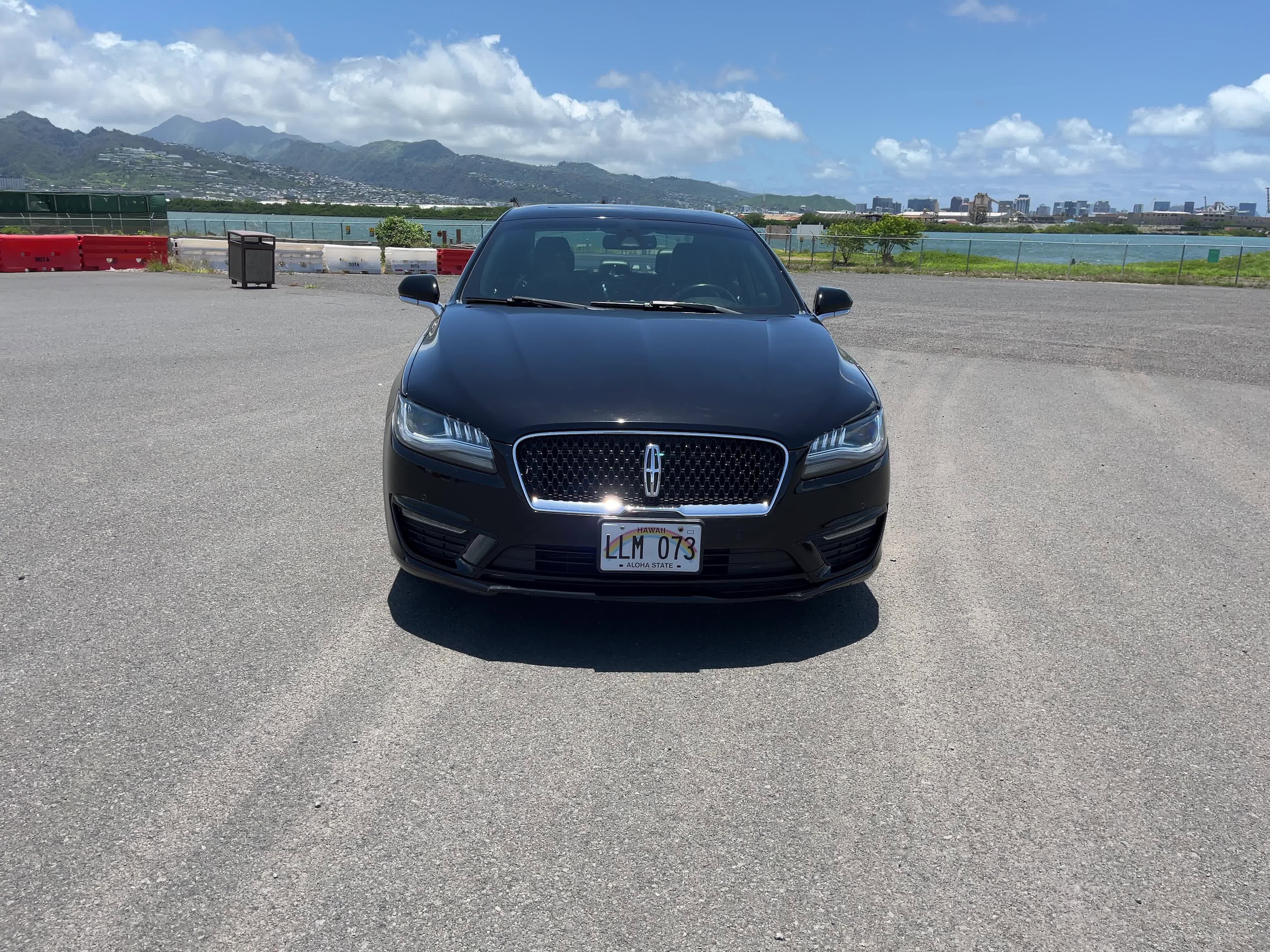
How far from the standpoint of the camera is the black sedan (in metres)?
3.60

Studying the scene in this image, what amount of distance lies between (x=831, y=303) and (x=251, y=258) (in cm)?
1957

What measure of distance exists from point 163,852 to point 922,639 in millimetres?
2770

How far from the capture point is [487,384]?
12.6 ft

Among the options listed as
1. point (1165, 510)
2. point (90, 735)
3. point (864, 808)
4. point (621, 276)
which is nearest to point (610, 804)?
point (864, 808)

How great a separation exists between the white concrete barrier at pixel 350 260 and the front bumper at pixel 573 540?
2772 cm

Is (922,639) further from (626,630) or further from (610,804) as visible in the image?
(610,804)

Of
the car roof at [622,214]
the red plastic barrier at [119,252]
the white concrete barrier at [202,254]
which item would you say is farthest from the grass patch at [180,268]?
the car roof at [622,214]

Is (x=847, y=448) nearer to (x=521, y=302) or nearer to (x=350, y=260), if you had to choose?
(x=521, y=302)

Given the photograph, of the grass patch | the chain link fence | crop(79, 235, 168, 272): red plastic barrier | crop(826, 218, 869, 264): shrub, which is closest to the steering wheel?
the grass patch

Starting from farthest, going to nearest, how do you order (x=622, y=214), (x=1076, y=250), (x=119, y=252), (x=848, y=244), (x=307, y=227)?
(x=307, y=227) < (x=848, y=244) < (x=1076, y=250) < (x=119, y=252) < (x=622, y=214)

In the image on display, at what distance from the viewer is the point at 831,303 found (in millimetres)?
5484

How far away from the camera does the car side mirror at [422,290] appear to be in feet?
17.9

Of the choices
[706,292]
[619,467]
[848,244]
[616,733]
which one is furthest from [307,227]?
[616,733]

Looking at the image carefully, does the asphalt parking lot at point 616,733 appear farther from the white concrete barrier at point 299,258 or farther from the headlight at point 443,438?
the white concrete barrier at point 299,258
